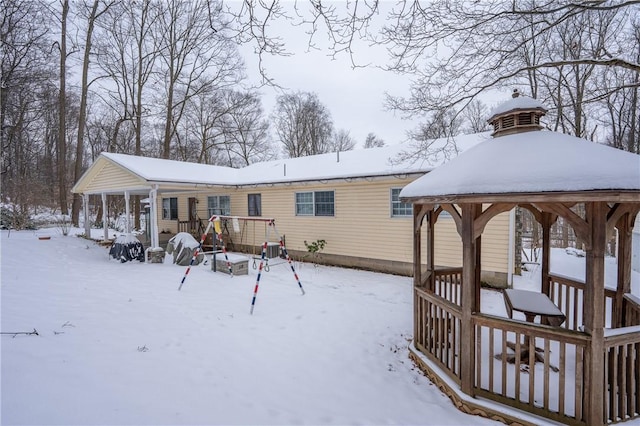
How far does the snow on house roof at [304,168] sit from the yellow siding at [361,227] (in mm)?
368

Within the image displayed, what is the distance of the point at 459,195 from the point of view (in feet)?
10.2

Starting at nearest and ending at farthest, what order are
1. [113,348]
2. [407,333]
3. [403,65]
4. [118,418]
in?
[118,418] → [113,348] → [407,333] → [403,65]

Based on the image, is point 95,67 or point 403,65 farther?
point 95,67

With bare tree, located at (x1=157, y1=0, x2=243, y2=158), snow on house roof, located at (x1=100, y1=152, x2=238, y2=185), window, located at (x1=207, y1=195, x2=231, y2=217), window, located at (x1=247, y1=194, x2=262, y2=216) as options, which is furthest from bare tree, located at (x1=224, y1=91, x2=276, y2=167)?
window, located at (x1=247, y1=194, x2=262, y2=216)

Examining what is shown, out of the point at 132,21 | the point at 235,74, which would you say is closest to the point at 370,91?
the point at 235,74

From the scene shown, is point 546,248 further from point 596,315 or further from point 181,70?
point 181,70

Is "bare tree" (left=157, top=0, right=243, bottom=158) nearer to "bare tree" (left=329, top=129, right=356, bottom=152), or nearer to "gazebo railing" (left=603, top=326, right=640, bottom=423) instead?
"bare tree" (left=329, top=129, right=356, bottom=152)

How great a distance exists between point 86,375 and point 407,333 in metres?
4.45

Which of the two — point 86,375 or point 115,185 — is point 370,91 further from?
point 115,185

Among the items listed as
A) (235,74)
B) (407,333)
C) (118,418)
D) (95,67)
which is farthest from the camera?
(95,67)

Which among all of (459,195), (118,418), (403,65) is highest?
(403,65)

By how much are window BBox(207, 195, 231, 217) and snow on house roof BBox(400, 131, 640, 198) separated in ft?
35.7

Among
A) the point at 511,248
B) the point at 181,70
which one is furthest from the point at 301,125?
the point at 511,248

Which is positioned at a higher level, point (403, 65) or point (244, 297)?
point (403, 65)
